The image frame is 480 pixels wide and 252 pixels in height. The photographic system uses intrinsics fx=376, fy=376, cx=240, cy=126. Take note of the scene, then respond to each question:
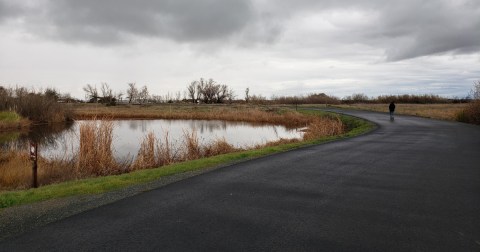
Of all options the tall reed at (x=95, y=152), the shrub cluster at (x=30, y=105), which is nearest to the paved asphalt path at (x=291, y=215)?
the tall reed at (x=95, y=152)

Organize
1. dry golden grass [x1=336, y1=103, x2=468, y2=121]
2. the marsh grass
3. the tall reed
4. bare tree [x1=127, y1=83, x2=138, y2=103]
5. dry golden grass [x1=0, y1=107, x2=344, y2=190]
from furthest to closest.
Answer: bare tree [x1=127, y1=83, x2=138, y2=103]
dry golden grass [x1=336, y1=103, x2=468, y2=121]
the marsh grass
the tall reed
dry golden grass [x1=0, y1=107, x2=344, y2=190]

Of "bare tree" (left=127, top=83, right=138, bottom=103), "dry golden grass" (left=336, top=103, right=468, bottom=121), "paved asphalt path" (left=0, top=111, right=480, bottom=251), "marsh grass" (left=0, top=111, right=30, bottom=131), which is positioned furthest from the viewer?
"bare tree" (left=127, top=83, right=138, bottom=103)

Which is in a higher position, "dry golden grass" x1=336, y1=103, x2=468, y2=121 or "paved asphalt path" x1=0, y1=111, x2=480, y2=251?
"dry golden grass" x1=336, y1=103, x2=468, y2=121

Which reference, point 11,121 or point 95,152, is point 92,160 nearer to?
point 95,152

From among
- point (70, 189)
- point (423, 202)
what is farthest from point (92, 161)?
point (423, 202)

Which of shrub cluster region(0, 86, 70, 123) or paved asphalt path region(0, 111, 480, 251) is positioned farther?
shrub cluster region(0, 86, 70, 123)

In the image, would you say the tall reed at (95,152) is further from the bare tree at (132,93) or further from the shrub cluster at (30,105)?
the bare tree at (132,93)

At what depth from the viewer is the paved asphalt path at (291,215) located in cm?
491

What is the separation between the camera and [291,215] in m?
6.07

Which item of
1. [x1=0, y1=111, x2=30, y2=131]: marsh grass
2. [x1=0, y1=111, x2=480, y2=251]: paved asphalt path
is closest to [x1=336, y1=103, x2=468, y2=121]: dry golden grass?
[x1=0, y1=111, x2=480, y2=251]: paved asphalt path

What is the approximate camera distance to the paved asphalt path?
Result: 4.91m

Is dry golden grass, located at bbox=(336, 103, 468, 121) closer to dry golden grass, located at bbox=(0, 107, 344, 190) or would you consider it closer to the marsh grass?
dry golden grass, located at bbox=(0, 107, 344, 190)

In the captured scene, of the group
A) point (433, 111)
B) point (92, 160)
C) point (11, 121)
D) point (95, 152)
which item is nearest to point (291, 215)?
point (92, 160)

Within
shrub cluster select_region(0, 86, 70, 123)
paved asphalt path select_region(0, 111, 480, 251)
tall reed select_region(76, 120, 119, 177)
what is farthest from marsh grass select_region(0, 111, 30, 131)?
paved asphalt path select_region(0, 111, 480, 251)
